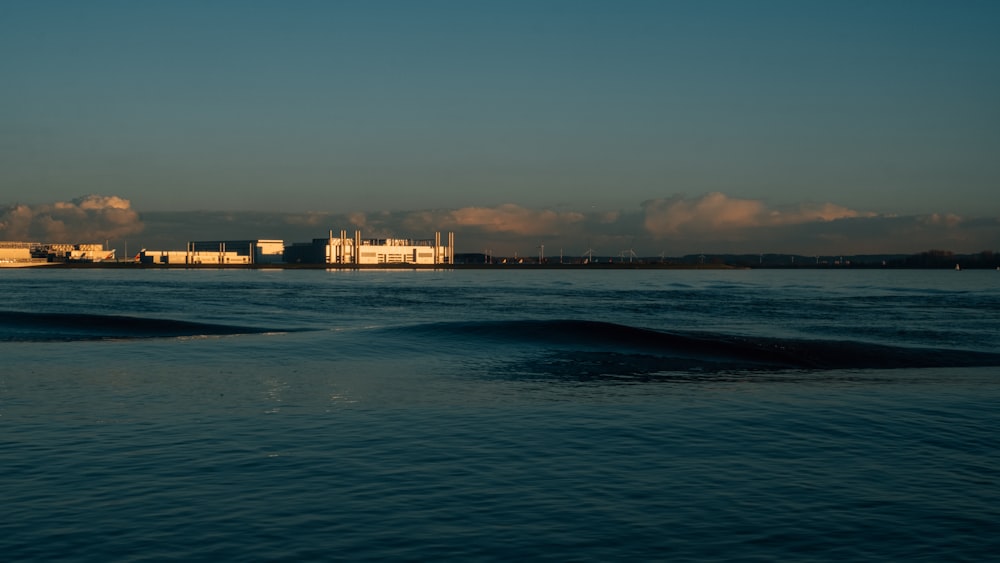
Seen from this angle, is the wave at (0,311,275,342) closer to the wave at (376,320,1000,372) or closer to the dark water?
the dark water

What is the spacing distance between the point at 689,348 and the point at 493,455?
27.1 m

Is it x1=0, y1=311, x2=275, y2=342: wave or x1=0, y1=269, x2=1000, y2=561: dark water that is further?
x1=0, y1=311, x2=275, y2=342: wave

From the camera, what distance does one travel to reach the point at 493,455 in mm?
18312

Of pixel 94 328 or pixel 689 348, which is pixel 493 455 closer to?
pixel 689 348

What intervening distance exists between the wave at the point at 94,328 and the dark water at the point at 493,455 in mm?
8529

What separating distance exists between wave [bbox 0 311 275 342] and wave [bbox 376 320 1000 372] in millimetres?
13058

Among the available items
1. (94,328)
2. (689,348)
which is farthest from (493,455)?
(94,328)

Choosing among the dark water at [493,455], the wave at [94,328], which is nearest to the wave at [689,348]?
the dark water at [493,455]

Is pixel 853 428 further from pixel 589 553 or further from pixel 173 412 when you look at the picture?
pixel 173 412

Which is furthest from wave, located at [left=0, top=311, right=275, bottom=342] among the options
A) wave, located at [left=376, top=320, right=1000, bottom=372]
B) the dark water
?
wave, located at [left=376, top=320, right=1000, bottom=372]

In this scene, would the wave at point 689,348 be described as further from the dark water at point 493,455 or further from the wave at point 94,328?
the wave at point 94,328

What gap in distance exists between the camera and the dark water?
12703mm

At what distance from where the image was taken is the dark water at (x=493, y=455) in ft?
41.7

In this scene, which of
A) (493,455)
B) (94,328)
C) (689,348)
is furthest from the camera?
(94,328)
